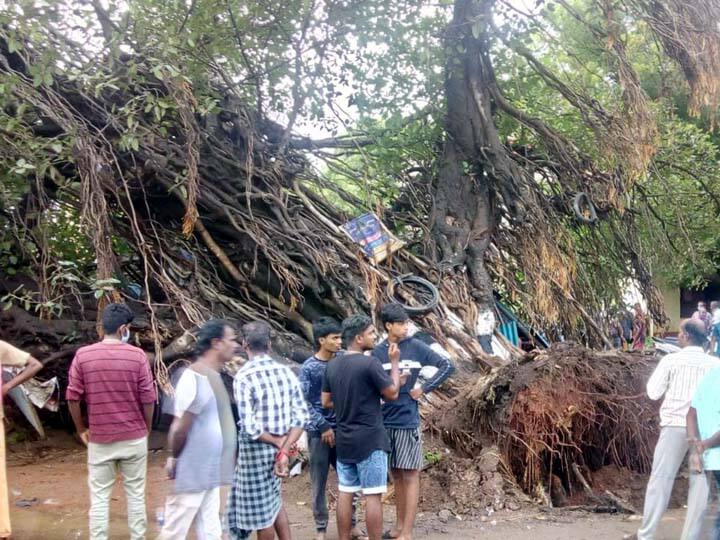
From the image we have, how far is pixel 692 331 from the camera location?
502 cm

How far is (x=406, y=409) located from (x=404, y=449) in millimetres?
275

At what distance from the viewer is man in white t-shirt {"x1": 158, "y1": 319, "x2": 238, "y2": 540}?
12.9 feet

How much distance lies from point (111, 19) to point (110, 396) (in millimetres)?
4898

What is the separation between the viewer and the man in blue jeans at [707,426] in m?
4.40

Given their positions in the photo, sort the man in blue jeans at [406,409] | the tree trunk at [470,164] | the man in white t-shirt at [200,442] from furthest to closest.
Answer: the tree trunk at [470,164] < the man in blue jeans at [406,409] < the man in white t-shirt at [200,442]

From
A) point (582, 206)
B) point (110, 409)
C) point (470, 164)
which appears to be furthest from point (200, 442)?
point (582, 206)

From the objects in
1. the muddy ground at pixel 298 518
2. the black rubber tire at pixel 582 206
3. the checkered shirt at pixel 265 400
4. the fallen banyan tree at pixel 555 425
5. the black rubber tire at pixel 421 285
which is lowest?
the muddy ground at pixel 298 518

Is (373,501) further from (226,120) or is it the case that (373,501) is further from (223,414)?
(226,120)

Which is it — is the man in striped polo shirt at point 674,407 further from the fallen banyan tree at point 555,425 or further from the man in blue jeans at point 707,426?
the fallen banyan tree at point 555,425

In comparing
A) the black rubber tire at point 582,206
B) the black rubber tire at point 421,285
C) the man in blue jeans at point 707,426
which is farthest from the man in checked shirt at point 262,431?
the black rubber tire at point 582,206

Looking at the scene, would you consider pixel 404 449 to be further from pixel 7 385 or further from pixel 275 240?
pixel 275 240

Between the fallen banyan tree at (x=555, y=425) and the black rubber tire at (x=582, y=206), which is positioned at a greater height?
the black rubber tire at (x=582, y=206)

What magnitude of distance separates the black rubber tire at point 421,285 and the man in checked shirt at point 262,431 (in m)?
3.49

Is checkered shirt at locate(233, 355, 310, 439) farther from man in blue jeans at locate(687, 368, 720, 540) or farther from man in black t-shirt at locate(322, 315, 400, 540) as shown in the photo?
man in blue jeans at locate(687, 368, 720, 540)
